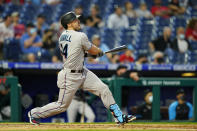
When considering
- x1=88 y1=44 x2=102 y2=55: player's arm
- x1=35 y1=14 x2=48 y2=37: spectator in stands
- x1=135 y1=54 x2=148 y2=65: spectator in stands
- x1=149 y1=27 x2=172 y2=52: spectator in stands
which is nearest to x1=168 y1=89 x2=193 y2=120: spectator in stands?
x1=135 y1=54 x2=148 y2=65: spectator in stands

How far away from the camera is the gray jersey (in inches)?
264

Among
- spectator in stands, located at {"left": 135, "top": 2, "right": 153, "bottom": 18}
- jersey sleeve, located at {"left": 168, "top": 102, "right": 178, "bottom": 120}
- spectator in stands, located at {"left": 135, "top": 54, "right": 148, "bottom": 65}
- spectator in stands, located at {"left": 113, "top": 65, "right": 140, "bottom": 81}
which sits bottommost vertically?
jersey sleeve, located at {"left": 168, "top": 102, "right": 178, "bottom": 120}

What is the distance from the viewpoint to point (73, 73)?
22.3 ft

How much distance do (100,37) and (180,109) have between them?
346 centimetres

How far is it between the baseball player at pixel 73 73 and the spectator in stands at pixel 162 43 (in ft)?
17.9

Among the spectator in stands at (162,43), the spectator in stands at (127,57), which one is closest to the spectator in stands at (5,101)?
the spectator in stands at (127,57)

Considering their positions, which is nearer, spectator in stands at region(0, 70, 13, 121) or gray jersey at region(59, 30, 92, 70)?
gray jersey at region(59, 30, 92, 70)

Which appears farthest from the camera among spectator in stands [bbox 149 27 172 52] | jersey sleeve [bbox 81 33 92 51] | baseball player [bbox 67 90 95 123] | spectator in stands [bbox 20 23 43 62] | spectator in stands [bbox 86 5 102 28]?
spectator in stands [bbox 86 5 102 28]

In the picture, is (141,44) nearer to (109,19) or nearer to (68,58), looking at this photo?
(109,19)

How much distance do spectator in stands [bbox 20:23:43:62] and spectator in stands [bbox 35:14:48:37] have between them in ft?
1.14

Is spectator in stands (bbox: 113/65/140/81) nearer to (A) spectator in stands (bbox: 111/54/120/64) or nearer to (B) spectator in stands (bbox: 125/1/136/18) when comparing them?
(A) spectator in stands (bbox: 111/54/120/64)

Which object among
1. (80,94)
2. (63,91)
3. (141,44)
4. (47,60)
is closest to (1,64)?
(47,60)

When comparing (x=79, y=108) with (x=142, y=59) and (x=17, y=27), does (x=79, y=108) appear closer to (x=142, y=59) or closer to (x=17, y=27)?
(x=142, y=59)

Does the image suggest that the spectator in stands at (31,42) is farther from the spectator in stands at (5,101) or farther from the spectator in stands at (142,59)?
the spectator in stands at (142,59)
